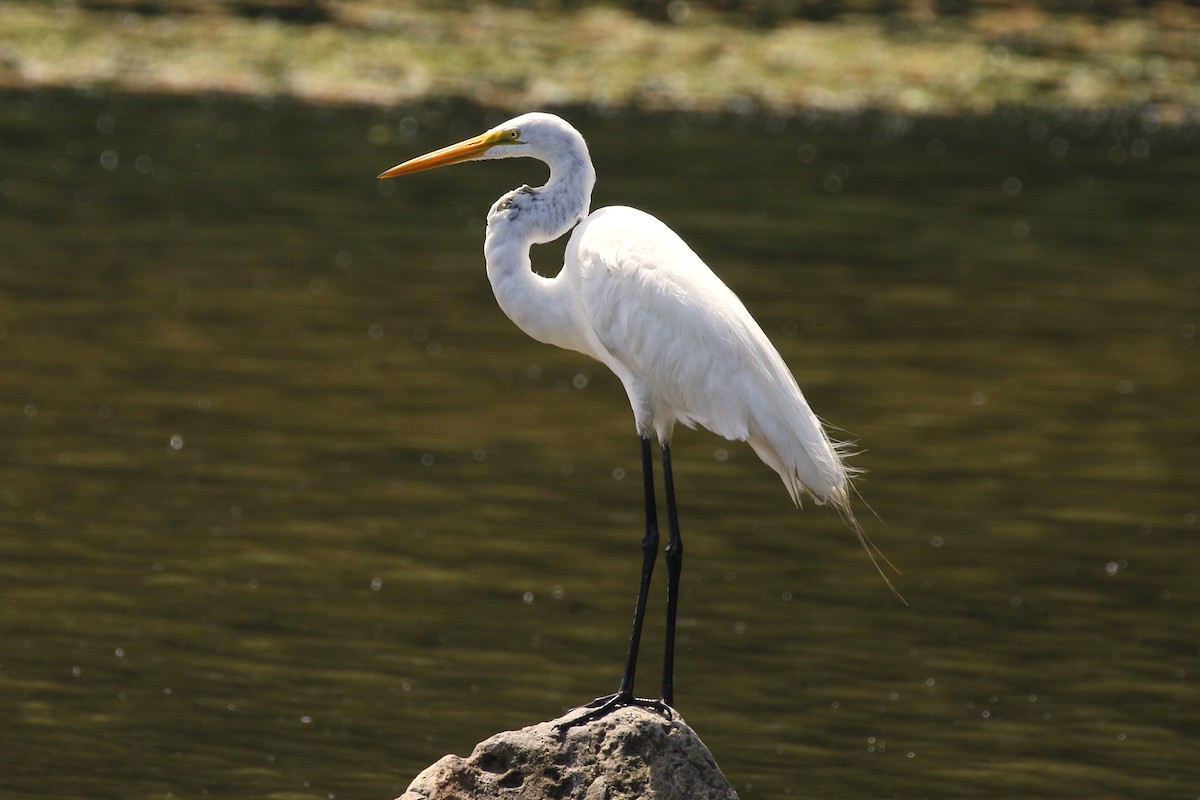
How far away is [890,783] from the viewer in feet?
28.0

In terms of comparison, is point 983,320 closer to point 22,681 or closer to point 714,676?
point 714,676

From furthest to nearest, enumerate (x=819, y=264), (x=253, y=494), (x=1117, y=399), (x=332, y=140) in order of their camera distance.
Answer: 1. (x=332, y=140)
2. (x=819, y=264)
3. (x=1117, y=399)
4. (x=253, y=494)

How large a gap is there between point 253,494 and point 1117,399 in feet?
23.8

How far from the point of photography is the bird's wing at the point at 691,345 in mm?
6543

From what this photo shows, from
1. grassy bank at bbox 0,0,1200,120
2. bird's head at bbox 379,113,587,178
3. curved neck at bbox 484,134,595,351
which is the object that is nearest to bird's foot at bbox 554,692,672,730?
curved neck at bbox 484,134,595,351

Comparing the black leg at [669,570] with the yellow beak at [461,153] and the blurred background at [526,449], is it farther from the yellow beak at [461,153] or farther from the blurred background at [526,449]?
the blurred background at [526,449]

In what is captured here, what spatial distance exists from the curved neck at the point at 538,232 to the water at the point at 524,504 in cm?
255

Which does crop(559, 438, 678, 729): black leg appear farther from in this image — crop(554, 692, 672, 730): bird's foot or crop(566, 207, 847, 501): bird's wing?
crop(566, 207, 847, 501): bird's wing

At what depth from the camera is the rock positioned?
6078mm

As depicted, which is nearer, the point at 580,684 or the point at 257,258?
the point at 580,684

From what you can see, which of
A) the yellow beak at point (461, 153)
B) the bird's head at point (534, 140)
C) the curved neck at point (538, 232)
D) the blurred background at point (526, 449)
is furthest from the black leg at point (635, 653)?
the blurred background at point (526, 449)

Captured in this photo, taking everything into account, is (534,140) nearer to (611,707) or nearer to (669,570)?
(669,570)

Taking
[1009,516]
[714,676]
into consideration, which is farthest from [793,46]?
[714,676]

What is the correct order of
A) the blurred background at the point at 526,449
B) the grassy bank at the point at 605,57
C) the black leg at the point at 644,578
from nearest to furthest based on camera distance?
the black leg at the point at 644,578 < the blurred background at the point at 526,449 < the grassy bank at the point at 605,57
